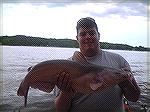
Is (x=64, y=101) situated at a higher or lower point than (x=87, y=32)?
lower

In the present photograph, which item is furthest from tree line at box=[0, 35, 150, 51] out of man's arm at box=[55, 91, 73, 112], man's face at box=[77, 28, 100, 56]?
man's arm at box=[55, 91, 73, 112]

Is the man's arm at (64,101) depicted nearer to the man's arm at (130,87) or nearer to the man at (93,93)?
the man at (93,93)

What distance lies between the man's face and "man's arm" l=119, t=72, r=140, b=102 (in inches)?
21.3

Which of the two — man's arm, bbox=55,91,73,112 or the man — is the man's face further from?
man's arm, bbox=55,91,73,112

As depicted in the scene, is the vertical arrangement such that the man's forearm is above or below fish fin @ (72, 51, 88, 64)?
below

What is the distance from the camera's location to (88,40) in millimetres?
2938

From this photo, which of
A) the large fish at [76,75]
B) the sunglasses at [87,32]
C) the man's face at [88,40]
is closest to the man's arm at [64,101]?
the large fish at [76,75]

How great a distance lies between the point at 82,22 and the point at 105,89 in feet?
2.67

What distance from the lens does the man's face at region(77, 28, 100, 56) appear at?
2.92m

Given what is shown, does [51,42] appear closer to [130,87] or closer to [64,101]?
[64,101]

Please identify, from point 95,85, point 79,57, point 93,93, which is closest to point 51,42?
point 79,57

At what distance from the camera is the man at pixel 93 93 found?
2816 mm

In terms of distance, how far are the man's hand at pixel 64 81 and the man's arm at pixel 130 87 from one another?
0.57 meters

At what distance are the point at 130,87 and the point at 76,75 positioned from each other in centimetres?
60
